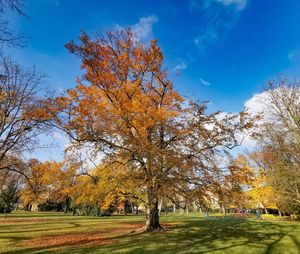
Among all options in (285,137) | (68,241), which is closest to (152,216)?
(68,241)

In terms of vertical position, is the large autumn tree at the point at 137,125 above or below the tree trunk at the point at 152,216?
above

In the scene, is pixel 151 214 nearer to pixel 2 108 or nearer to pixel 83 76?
pixel 83 76

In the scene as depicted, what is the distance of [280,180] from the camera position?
23.4 meters

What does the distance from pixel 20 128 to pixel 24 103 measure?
1913mm

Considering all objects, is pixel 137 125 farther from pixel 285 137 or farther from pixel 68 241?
pixel 285 137

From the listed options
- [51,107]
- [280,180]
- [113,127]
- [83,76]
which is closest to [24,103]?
[51,107]

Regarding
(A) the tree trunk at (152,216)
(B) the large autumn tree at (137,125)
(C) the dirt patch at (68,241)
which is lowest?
(C) the dirt patch at (68,241)

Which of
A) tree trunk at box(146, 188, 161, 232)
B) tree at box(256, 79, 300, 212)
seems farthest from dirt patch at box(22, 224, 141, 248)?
tree at box(256, 79, 300, 212)

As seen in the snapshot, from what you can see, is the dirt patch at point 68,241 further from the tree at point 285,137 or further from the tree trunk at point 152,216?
the tree at point 285,137

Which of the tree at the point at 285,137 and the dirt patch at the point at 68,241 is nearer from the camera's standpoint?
the dirt patch at the point at 68,241

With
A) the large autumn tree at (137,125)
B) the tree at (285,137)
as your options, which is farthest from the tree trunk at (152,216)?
the tree at (285,137)

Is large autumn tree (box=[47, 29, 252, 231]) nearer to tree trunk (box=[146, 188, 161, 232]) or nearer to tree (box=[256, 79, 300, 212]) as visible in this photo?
tree trunk (box=[146, 188, 161, 232])

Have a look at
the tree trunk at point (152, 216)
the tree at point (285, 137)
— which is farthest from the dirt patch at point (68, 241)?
the tree at point (285, 137)

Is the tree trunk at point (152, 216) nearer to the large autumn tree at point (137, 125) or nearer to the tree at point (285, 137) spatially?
the large autumn tree at point (137, 125)
